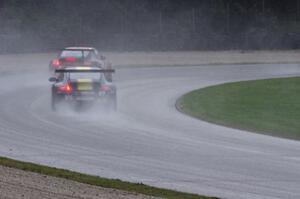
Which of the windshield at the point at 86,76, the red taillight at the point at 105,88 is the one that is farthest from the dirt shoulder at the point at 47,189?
the windshield at the point at 86,76

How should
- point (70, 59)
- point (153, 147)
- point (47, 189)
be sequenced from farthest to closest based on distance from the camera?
point (70, 59) → point (153, 147) → point (47, 189)

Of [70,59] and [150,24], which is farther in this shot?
[150,24]

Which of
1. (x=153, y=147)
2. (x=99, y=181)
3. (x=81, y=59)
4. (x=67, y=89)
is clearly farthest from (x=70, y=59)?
(x=99, y=181)

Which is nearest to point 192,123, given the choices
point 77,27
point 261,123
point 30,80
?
point 261,123

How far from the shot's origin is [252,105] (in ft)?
93.7

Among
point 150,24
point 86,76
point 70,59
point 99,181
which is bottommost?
point 150,24

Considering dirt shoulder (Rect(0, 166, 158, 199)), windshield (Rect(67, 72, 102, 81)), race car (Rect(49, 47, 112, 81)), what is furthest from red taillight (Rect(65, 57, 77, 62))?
dirt shoulder (Rect(0, 166, 158, 199))

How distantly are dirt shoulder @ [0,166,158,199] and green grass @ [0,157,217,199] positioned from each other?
0.36 metres

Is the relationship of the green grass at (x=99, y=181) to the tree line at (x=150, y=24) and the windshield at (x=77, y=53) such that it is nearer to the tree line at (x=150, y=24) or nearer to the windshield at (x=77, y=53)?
the windshield at (x=77, y=53)

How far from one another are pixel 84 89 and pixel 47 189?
12.8 meters

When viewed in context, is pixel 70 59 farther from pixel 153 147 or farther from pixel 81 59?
pixel 153 147

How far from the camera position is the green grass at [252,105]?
901 inches

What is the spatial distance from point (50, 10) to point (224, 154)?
1877 inches

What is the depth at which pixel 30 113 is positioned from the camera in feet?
82.8
